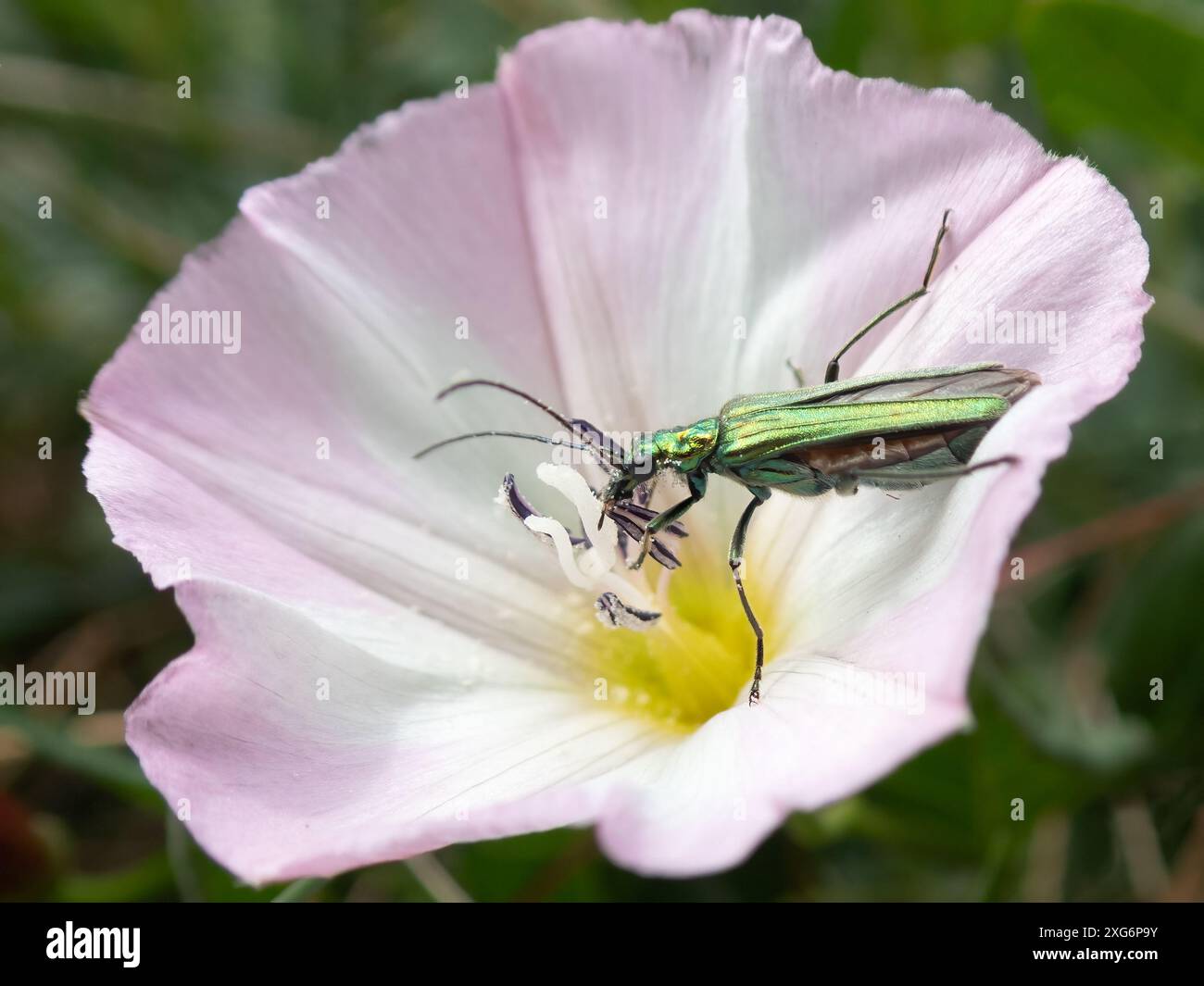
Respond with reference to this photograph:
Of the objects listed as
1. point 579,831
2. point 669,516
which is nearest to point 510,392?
point 669,516

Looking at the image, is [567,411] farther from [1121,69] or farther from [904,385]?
[1121,69]

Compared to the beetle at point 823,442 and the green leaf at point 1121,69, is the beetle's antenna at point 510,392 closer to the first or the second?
the beetle at point 823,442

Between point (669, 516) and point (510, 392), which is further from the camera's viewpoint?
point (510, 392)

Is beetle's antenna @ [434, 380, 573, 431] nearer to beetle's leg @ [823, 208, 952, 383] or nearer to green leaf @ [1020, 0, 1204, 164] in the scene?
beetle's leg @ [823, 208, 952, 383]

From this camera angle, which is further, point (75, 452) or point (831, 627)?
point (75, 452)

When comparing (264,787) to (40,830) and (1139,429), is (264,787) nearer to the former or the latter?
(40,830)

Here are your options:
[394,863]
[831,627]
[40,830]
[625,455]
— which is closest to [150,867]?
[40,830]
